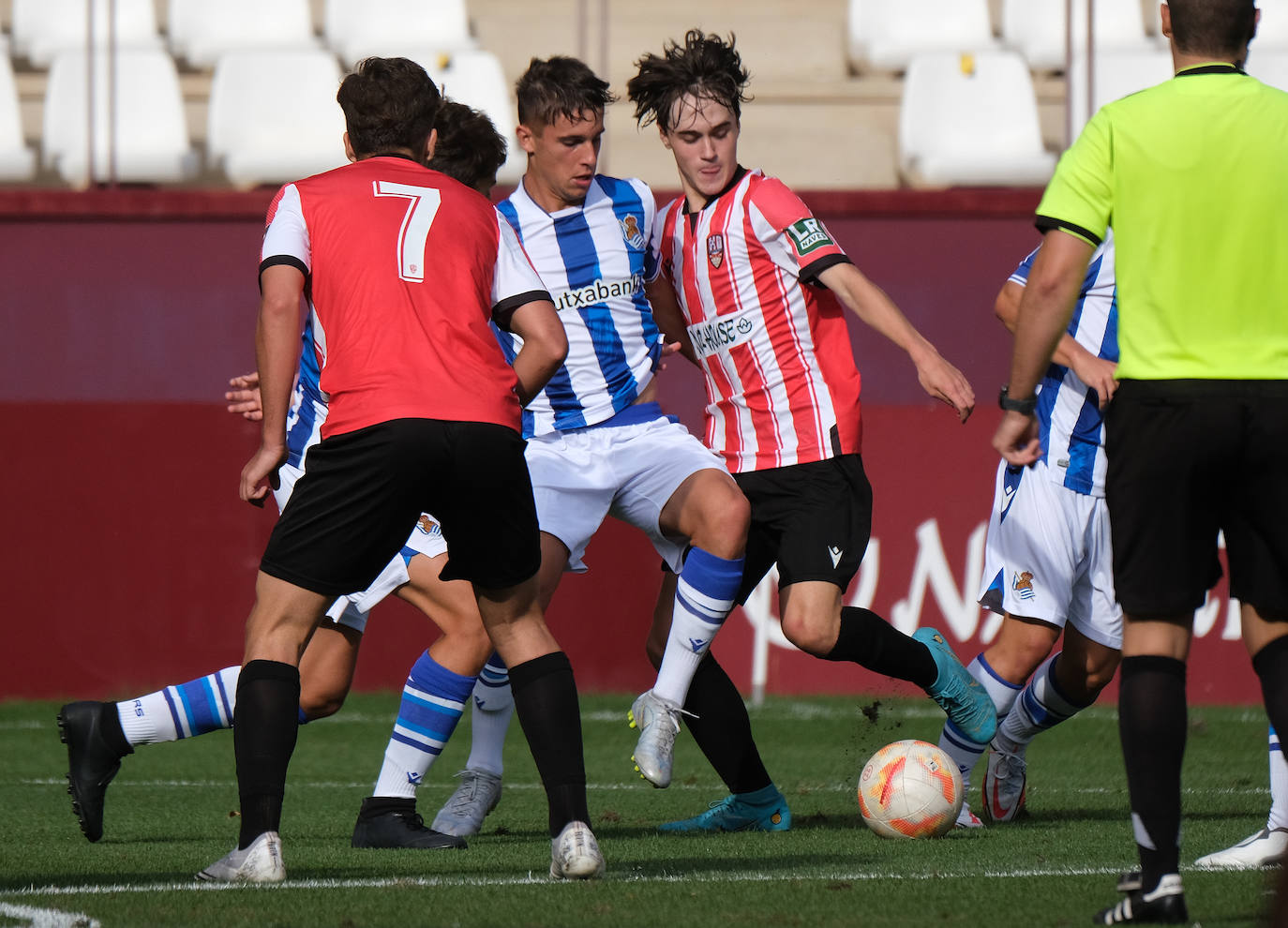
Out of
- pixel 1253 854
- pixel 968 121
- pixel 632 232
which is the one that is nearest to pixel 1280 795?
pixel 1253 854

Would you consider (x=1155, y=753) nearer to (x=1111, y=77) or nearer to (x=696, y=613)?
(x=696, y=613)

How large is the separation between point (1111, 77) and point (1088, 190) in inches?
308

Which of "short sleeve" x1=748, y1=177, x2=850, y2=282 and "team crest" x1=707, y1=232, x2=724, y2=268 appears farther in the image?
"team crest" x1=707, y1=232, x2=724, y2=268

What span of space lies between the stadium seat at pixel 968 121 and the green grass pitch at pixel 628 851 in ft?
13.5

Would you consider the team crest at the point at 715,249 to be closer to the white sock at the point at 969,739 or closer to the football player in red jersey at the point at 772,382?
the football player in red jersey at the point at 772,382

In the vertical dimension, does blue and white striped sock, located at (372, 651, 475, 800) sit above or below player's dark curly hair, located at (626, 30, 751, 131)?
below

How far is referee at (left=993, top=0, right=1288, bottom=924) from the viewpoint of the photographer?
11.6 feet

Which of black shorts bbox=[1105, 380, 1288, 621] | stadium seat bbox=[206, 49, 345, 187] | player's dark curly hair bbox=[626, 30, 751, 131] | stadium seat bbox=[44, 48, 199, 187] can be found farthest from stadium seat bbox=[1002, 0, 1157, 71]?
black shorts bbox=[1105, 380, 1288, 621]

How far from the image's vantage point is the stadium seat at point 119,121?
35.0 feet

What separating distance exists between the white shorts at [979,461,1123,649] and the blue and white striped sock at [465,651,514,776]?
1.50 metres

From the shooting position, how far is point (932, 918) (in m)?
3.71

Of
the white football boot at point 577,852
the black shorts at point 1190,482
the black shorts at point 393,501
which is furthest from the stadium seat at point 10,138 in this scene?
the black shorts at point 1190,482

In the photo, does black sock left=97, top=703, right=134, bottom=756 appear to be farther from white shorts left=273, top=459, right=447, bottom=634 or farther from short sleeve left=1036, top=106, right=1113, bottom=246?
short sleeve left=1036, top=106, right=1113, bottom=246

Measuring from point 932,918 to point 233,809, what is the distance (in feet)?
9.65
